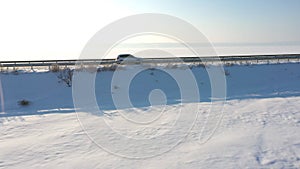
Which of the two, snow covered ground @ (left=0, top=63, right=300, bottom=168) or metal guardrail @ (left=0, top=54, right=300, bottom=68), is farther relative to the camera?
metal guardrail @ (left=0, top=54, right=300, bottom=68)

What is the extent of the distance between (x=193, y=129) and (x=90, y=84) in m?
10.3

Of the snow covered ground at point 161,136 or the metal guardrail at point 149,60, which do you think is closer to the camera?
the snow covered ground at point 161,136

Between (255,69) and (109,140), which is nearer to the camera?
(109,140)

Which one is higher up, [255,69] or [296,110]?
[296,110]

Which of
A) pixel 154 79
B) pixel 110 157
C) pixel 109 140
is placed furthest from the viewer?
pixel 154 79

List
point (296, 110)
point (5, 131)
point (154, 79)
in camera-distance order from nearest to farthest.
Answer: point (5, 131)
point (296, 110)
point (154, 79)

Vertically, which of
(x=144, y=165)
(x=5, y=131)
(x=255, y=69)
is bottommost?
(x=255, y=69)

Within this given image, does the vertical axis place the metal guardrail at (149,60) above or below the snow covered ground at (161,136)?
below

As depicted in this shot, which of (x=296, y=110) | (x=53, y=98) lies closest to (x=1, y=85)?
(x=53, y=98)

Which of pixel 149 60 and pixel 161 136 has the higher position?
pixel 161 136

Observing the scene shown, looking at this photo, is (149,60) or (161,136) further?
(149,60)

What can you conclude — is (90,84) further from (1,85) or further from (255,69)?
(255,69)

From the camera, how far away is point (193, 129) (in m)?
7.32

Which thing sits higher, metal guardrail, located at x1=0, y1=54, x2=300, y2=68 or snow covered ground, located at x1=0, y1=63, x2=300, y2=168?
snow covered ground, located at x1=0, y1=63, x2=300, y2=168
